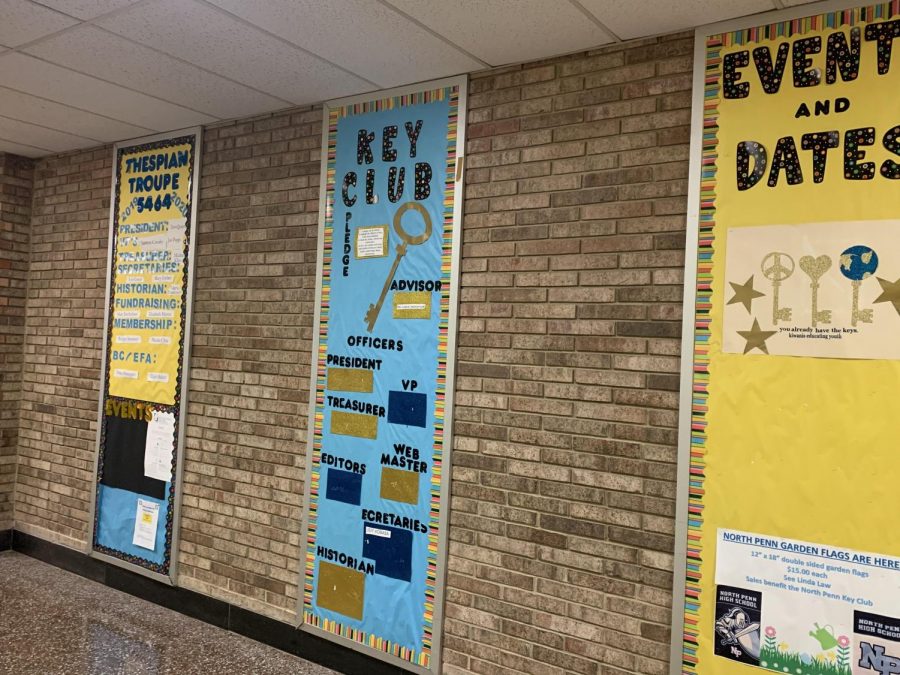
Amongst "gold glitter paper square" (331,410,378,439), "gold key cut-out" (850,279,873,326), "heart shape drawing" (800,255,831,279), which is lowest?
"gold glitter paper square" (331,410,378,439)

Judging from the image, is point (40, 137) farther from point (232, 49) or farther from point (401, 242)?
point (401, 242)

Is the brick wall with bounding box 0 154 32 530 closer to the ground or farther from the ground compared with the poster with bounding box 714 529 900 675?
farther from the ground

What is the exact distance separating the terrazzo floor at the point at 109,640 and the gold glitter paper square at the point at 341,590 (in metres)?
0.33

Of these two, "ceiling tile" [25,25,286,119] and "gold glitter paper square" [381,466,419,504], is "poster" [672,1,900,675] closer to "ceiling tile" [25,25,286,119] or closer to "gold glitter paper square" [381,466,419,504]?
"gold glitter paper square" [381,466,419,504]

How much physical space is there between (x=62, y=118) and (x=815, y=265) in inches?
171

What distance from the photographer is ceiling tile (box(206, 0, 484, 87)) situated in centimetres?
274

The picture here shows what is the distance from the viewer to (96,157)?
16.8 feet

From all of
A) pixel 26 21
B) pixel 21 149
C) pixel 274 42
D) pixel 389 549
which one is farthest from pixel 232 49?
pixel 21 149

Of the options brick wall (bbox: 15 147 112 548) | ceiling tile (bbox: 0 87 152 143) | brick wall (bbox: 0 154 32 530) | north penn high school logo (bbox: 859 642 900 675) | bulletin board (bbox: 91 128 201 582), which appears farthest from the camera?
brick wall (bbox: 0 154 32 530)

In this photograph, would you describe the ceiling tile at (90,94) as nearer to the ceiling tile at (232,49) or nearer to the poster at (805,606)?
the ceiling tile at (232,49)

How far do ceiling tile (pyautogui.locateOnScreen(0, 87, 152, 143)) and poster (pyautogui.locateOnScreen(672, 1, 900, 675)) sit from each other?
361 centimetres

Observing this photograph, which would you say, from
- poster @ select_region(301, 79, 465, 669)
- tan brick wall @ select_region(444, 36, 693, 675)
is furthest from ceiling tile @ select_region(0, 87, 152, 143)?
tan brick wall @ select_region(444, 36, 693, 675)

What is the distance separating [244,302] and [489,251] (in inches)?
66.2

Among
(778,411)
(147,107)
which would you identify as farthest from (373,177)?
(778,411)
